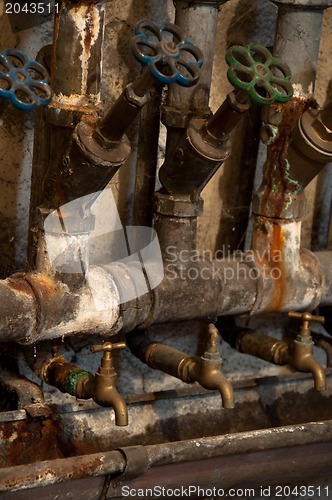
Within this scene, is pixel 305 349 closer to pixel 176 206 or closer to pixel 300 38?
pixel 176 206

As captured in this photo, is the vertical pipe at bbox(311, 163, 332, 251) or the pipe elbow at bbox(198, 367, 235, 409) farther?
the vertical pipe at bbox(311, 163, 332, 251)

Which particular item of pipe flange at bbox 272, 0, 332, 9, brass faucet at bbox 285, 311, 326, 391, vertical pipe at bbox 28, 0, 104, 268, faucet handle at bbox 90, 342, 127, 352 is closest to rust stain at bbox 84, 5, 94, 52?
vertical pipe at bbox 28, 0, 104, 268

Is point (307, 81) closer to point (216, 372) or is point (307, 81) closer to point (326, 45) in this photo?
point (326, 45)

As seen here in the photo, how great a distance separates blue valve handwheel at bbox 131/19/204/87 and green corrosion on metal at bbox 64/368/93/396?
502mm

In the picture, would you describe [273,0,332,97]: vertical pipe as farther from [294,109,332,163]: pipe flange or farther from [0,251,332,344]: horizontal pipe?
[0,251,332,344]: horizontal pipe

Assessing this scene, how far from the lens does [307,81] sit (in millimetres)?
1698

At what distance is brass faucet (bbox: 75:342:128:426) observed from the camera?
4.82 ft

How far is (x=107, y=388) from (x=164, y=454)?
0.14 meters

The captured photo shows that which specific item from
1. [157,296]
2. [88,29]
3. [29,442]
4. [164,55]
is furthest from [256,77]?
[29,442]

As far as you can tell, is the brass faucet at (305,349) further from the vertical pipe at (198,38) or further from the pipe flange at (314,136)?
the vertical pipe at (198,38)

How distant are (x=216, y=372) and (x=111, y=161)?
39 cm

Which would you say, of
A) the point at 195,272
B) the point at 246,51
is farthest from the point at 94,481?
the point at 246,51

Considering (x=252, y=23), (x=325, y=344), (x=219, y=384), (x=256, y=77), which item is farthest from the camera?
(x=325, y=344)

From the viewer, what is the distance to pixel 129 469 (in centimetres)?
143
